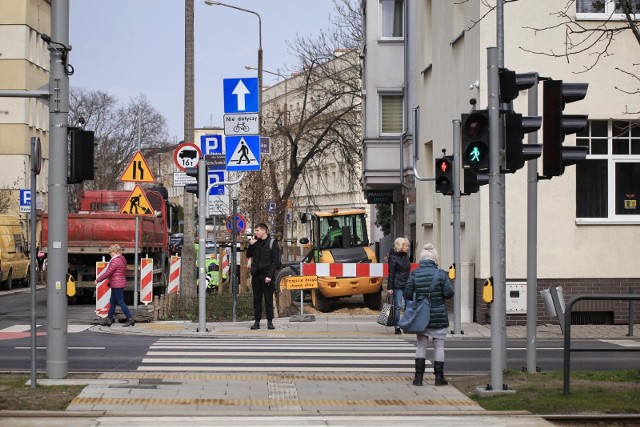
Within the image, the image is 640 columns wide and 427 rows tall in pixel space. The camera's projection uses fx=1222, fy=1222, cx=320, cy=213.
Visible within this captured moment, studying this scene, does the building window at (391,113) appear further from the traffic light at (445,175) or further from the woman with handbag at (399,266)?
the traffic light at (445,175)

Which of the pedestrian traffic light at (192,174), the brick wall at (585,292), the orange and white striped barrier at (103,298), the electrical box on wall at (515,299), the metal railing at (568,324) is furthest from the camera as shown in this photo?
the orange and white striped barrier at (103,298)

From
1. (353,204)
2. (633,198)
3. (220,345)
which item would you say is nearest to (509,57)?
(633,198)

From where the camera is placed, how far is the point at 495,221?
12562 millimetres

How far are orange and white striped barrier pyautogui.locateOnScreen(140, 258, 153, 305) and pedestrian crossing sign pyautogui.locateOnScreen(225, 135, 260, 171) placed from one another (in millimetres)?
6057

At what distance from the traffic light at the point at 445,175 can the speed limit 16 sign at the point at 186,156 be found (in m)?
4.92

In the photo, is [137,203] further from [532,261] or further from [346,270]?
[532,261]

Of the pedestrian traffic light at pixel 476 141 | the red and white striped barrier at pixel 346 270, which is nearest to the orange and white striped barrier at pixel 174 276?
the red and white striped barrier at pixel 346 270

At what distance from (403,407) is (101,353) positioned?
7.07 meters

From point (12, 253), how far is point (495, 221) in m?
34.2

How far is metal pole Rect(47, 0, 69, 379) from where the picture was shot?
13.9m

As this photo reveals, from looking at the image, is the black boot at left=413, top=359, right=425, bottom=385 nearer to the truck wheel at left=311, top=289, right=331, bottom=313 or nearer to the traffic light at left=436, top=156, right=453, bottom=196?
the traffic light at left=436, top=156, right=453, bottom=196

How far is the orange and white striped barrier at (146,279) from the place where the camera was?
27906mm

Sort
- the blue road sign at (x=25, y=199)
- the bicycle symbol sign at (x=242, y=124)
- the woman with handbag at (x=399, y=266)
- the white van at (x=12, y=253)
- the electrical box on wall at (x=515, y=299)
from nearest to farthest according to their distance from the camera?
the woman with handbag at (x=399, y=266)
the bicycle symbol sign at (x=242, y=124)
the electrical box on wall at (x=515, y=299)
the white van at (x=12, y=253)
the blue road sign at (x=25, y=199)

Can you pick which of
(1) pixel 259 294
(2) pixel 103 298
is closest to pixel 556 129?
(1) pixel 259 294
